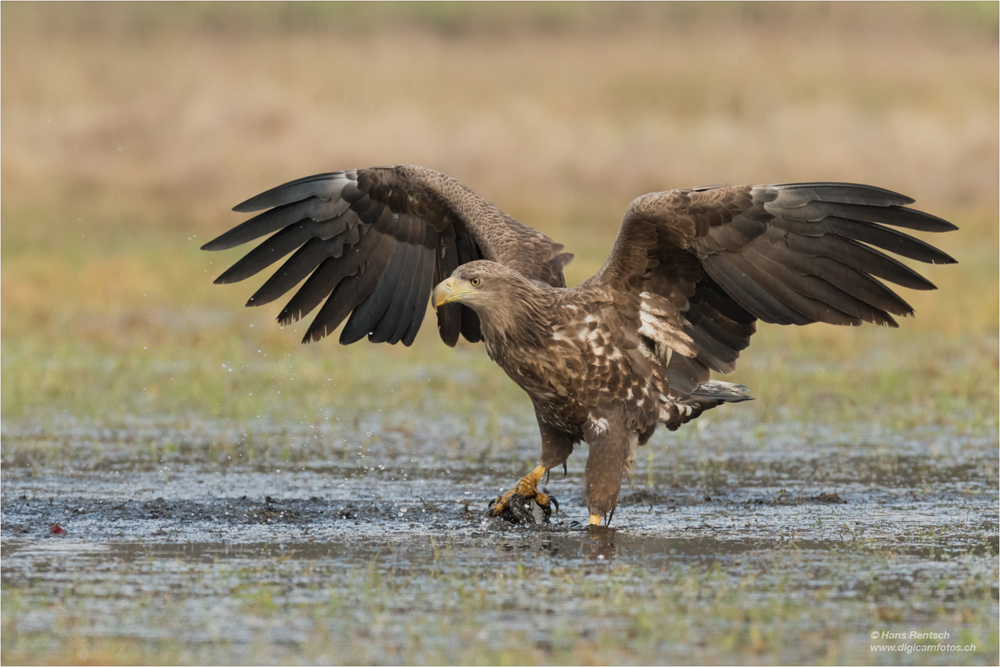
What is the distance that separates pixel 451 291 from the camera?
644cm

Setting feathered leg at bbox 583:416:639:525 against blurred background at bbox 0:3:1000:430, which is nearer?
feathered leg at bbox 583:416:639:525

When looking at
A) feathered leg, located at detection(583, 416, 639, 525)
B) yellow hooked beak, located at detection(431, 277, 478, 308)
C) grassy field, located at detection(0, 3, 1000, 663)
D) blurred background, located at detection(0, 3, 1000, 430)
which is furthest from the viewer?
blurred background, located at detection(0, 3, 1000, 430)

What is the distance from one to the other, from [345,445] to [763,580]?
4440mm

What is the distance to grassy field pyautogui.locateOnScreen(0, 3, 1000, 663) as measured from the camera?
1080cm

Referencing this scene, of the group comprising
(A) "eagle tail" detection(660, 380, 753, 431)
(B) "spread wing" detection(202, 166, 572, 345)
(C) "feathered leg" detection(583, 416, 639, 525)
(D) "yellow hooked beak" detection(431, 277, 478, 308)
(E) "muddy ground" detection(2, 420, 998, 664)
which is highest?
(B) "spread wing" detection(202, 166, 572, 345)

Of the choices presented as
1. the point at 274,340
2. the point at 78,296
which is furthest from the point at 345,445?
the point at 78,296

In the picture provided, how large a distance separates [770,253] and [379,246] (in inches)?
98.0

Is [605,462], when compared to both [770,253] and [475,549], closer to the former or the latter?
[475,549]

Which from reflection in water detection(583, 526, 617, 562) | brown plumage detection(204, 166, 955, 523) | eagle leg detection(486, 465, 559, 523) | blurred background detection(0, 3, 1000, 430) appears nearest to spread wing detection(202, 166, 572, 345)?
brown plumage detection(204, 166, 955, 523)

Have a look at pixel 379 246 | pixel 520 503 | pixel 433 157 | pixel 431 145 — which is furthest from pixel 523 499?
pixel 431 145

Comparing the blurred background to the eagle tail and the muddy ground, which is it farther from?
the eagle tail

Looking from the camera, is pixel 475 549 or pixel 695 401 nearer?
pixel 475 549

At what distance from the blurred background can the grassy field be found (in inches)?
2.3

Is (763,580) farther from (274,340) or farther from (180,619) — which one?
(274,340)
